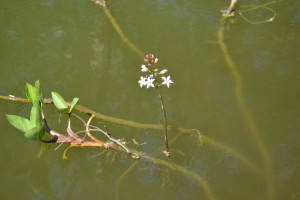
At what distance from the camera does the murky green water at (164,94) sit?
261 centimetres

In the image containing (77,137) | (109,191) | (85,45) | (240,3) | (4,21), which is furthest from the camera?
(240,3)

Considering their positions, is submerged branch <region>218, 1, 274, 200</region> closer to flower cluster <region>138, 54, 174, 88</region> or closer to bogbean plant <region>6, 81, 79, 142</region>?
flower cluster <region>138, 54, 174, 88</region>

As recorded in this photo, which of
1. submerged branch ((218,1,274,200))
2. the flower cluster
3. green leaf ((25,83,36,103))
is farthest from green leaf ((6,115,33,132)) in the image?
submerged branch ((218,1,274,200))

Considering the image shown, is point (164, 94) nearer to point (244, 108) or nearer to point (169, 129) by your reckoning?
point (169, 129)

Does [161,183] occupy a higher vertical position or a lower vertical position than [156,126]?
lower

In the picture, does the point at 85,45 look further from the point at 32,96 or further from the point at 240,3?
the point at 240,3

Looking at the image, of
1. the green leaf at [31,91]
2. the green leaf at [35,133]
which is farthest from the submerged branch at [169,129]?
the green leaf at [31,91]

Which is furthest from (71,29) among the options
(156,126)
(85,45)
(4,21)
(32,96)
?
(156,126)

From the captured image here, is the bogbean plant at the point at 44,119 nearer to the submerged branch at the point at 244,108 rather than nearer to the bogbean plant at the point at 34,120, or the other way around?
the bogbean plant at the point at 34,120

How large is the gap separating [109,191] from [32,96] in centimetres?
88

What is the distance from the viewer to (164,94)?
10.4 ft

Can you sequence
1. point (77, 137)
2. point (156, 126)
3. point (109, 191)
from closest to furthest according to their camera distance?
point (109, 191)
point (77, 137)
point (156, 126)

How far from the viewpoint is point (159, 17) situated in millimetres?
3984

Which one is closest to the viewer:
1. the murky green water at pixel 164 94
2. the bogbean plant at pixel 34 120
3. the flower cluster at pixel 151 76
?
the flower cluster at pixel 151 76
